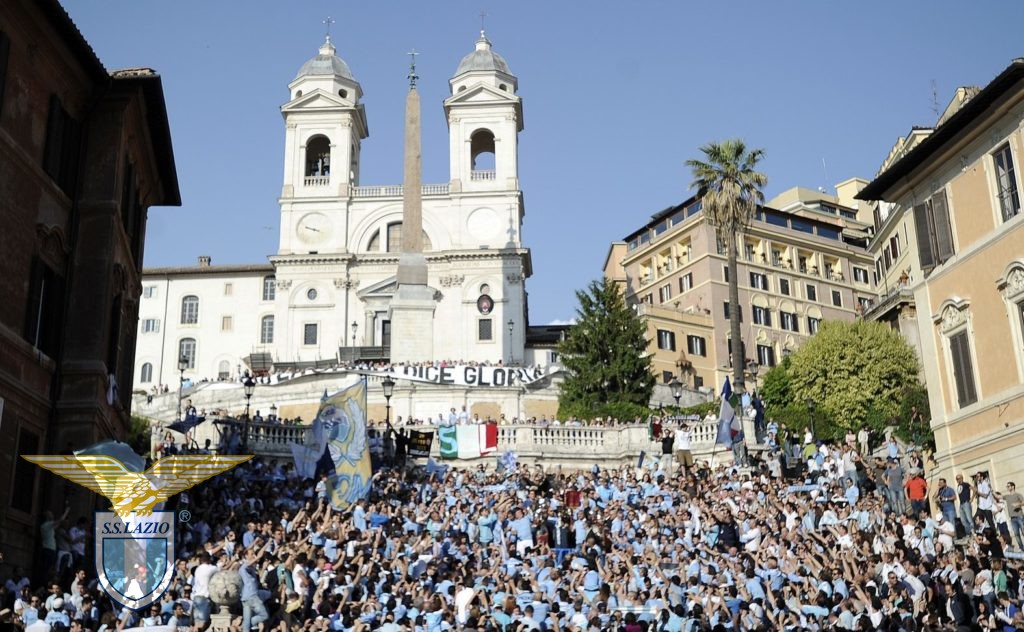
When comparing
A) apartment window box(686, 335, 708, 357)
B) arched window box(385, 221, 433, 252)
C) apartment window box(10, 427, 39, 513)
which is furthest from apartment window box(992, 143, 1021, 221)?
arched window box(385, 221, 433, 252)

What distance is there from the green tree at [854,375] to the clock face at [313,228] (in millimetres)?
37850

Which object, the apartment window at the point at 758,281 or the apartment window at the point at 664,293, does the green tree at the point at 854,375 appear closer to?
the apartment window at the point at 758,281

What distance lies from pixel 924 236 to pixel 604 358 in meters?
29.4

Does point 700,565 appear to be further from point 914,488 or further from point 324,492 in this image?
point 324,492

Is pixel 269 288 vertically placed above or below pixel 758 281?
above

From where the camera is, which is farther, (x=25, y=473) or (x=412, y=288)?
(x=412, y=288)

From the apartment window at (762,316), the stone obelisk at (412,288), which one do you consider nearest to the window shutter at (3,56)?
the stone obelisk at (412,288)

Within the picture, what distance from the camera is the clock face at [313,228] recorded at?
79.8m

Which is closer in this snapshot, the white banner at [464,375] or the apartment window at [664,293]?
the white banner at [464,375]

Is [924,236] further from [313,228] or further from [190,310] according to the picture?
[190,310]

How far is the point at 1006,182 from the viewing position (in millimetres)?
27188

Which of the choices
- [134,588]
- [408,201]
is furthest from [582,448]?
[408,201]

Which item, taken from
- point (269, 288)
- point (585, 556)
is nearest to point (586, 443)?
point (585, 556)

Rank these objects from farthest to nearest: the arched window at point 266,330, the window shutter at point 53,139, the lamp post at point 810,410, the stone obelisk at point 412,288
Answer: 1. the arched window at point 266,330
2. the stone obelisk at point 412,288
3. the lamp post at point 810,410
4. the window shutter at point 53,139
